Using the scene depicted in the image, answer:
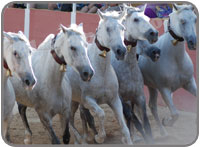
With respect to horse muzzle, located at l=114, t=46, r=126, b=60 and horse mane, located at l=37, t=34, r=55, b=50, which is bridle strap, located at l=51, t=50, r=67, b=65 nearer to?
horse mane, located at l=37, t=34, r=55, b=50

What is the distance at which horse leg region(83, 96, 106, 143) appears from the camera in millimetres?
6180

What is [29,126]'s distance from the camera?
7277 millimetres

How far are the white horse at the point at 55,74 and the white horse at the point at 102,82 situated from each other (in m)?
0.26

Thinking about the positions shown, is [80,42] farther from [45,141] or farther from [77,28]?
[45,141]

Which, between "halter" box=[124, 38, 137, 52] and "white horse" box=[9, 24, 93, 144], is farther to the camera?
"halter" box=[124, 38, 137, 52]

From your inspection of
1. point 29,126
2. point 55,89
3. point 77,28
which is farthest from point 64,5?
point 29,126

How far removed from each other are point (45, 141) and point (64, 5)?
163 centimetres

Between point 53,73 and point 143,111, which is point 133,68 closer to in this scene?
point 143,111

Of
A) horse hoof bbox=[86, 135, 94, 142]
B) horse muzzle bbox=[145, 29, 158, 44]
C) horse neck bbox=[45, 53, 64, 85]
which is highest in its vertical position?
horse muzzle bbox=[145, 29, 158, 44]

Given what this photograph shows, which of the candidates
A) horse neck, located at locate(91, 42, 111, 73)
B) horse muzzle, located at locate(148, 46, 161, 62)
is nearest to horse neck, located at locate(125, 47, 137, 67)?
horse muzzle, located at locate(148, 46, 161, 62)

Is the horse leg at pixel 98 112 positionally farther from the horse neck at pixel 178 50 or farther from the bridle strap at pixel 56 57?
the horse neck at pixel 178 50

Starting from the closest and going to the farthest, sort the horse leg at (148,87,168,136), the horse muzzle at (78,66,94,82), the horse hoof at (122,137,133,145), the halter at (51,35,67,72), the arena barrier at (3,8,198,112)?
the horse muzzle at (78,66,94,82)
the halter at (51,35,67,72)
the horse hoof at (122,137,133,145)
the arena barrier at (3,8,198,112)
the horse leg at (148,87,168,136)

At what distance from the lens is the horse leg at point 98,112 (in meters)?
6.18

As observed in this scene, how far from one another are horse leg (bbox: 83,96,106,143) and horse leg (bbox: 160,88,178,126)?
967 millimetres
